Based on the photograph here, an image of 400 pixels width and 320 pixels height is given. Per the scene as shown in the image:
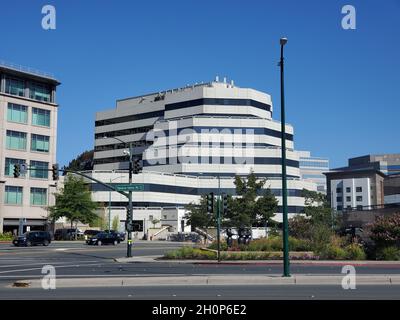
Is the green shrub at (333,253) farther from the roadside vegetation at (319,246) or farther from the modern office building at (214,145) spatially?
the modern office building at (214,145)

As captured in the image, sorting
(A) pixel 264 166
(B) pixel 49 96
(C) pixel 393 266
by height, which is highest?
(B) pixel 49 96

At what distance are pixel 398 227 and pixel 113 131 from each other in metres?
101

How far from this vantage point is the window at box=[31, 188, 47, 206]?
8525cm

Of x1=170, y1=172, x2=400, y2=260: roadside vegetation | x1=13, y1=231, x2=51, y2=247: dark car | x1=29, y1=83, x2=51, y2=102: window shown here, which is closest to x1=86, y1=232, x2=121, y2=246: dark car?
x1=13, y1=231, x2=51, y2=247: dark car

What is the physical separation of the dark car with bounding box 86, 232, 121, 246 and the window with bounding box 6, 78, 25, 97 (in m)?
32.1

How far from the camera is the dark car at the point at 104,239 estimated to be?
60.1 m

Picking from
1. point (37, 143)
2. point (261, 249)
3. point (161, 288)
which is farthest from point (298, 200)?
point (161, 288)

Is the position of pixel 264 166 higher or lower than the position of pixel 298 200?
higher

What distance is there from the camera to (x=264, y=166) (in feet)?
363

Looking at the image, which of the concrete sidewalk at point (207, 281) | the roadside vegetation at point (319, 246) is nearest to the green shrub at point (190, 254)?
the roadside vegetation at point (319, 246)

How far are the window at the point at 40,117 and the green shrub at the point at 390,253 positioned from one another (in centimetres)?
6424

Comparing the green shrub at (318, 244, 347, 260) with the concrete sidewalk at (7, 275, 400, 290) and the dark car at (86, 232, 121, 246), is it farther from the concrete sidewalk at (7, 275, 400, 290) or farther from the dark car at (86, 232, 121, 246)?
the dark car at (86, 232, 121, 246)

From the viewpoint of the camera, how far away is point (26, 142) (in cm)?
8394
